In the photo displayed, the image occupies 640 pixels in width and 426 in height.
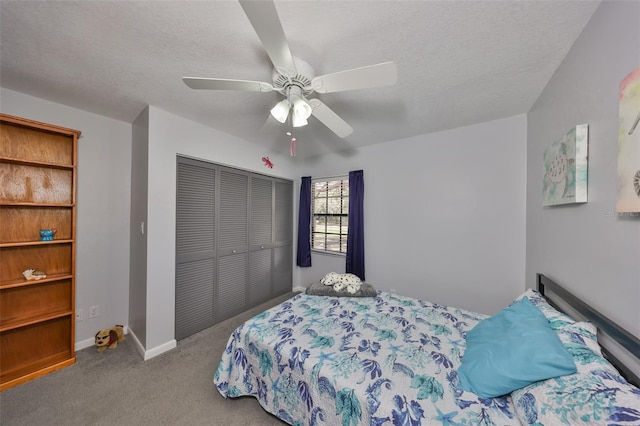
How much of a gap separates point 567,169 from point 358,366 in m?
1.79

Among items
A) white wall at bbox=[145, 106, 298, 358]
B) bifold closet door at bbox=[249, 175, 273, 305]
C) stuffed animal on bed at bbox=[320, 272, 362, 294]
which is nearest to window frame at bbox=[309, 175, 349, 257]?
bifold closet door at bbox=[249, 175, 273, 305]

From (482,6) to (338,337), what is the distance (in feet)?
6.97

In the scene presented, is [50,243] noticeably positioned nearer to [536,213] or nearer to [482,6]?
[482,6]

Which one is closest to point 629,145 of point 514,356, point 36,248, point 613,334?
point 613,334

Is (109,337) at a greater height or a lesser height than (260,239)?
lesser

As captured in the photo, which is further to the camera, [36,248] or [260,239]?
[260,239]

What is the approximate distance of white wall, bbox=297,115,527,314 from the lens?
7.71ft

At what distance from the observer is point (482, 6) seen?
1.11 m

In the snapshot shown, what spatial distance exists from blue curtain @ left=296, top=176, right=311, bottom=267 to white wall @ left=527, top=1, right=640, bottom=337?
298cm

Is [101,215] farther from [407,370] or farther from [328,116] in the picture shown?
[407,370]

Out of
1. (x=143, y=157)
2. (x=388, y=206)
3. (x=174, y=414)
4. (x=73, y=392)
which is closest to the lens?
(x=174, y=414)

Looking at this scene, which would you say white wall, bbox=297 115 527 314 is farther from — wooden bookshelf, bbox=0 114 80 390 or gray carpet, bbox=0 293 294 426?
wooden bookshelf, bbox=0 114 80 390

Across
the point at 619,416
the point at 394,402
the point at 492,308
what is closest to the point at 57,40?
the point at 394,402

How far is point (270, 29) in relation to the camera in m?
0.97
